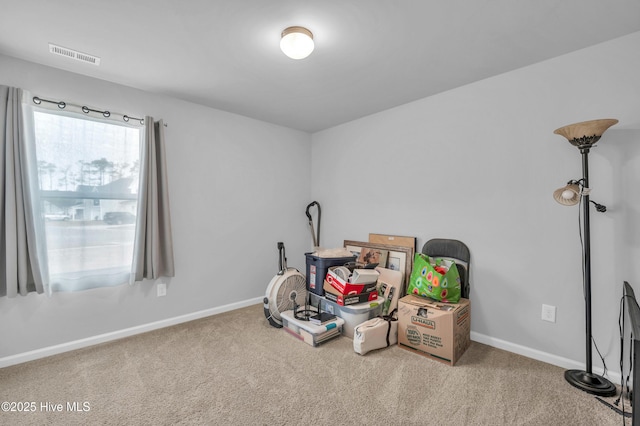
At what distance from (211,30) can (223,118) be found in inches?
63.2

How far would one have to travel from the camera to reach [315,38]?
6.49 feet

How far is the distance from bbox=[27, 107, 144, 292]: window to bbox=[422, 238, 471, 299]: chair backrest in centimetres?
298

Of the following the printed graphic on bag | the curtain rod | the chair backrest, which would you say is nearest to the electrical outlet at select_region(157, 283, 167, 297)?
the curtain rod

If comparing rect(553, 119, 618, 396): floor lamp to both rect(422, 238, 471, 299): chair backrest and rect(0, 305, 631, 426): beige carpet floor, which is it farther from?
rect(422, 238, 471, 299): chair backrest

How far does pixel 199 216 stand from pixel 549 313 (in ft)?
11.4

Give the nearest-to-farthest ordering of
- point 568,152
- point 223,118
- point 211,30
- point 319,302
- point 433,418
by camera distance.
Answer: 1. point 433,418
2. point 211,30
3. point 568,152
4. point 319,302
5. point 223,118

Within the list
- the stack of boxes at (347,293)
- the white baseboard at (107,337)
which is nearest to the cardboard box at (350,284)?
the stack of boxes at (347,293)

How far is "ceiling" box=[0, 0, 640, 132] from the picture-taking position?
1684 millimetres

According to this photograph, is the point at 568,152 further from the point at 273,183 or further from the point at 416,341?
the point at 273,183

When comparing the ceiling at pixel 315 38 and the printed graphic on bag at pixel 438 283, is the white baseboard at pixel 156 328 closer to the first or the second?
the printed graphic on bag at pixel 438 283

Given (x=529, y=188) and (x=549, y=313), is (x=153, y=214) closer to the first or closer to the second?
(x=529, y=188)

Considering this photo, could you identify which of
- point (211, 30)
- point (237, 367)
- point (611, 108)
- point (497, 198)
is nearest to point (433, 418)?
point (237, 367)

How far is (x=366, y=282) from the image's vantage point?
2785 millimetres

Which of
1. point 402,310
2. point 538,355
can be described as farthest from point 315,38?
point 538,355
